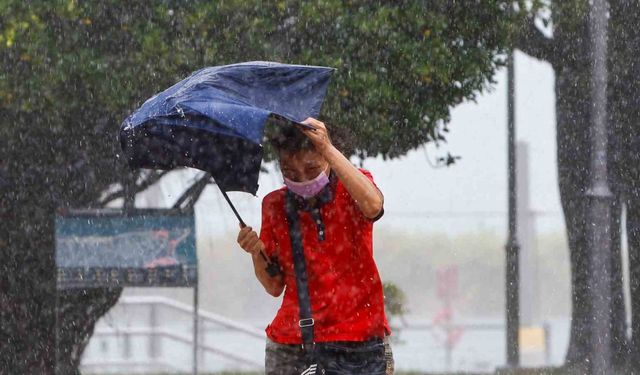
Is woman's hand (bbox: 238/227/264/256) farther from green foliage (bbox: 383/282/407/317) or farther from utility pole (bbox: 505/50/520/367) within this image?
utility pole (bbox: 505/50/520/367)

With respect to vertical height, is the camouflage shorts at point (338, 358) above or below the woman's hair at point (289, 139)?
below

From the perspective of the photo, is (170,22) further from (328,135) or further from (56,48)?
(328,135)

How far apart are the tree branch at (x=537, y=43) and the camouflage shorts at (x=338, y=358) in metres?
11.9

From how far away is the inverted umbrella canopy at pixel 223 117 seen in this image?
4.29 metres

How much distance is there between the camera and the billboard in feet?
37.2

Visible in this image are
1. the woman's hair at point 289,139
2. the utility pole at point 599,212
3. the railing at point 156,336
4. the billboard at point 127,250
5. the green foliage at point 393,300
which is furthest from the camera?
the railing at point 156,336

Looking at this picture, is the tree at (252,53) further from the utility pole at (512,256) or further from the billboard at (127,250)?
the utility pole at (512,256)

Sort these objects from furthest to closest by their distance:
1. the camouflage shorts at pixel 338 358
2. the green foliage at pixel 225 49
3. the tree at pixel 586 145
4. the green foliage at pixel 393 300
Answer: the tree at pixel 586 145 → the green foliage at pixel 393 300 → the green foliage at pixel 225 49 → the camouflage shorts at pixel 338 358

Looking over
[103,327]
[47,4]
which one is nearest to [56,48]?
[47,4]

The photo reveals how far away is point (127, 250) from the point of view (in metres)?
11.4

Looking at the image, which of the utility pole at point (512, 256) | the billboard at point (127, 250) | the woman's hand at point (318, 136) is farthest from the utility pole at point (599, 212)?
the woman's hand at point (318, 136)

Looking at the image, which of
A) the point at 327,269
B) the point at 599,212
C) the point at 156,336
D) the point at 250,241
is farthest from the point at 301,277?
the point at 156,336

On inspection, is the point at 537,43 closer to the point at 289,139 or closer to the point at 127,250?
the point at 127,250

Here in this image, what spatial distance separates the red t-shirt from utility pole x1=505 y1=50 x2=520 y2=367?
11.1 meters
